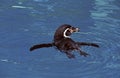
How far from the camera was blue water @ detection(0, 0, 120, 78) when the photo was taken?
958 centimetres

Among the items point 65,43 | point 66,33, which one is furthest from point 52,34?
point 65,43

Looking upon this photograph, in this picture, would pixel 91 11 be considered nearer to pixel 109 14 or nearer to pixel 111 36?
pixel 109 14

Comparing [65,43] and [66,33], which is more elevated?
[66,33]

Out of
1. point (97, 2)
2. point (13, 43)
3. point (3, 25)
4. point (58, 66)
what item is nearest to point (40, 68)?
point (58, 66)

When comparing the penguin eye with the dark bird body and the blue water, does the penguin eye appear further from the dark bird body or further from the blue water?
the blue water

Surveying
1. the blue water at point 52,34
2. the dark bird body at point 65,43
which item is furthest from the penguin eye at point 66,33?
the blue water at point 52,34

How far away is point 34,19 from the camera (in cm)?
1184

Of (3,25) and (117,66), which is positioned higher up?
(3,25)

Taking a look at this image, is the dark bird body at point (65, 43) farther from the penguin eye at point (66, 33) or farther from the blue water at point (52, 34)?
the blue water at point (52, 34)

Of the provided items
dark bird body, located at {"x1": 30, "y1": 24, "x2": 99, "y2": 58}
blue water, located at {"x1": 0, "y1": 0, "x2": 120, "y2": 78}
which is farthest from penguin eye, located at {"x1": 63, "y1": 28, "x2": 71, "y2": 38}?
blue water, located at {"x1": 0, "y1": 0, "x2": 120, "y2": 78}

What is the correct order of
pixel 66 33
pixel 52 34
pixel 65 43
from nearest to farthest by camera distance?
1. pixel 65 43
2. pixel 66 33
3. pixel 52 34

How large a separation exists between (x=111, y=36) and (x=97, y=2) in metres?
2.92

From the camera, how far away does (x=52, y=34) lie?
429 inches

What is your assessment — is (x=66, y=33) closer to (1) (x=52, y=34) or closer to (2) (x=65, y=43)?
(2) (x=65, y=43)
